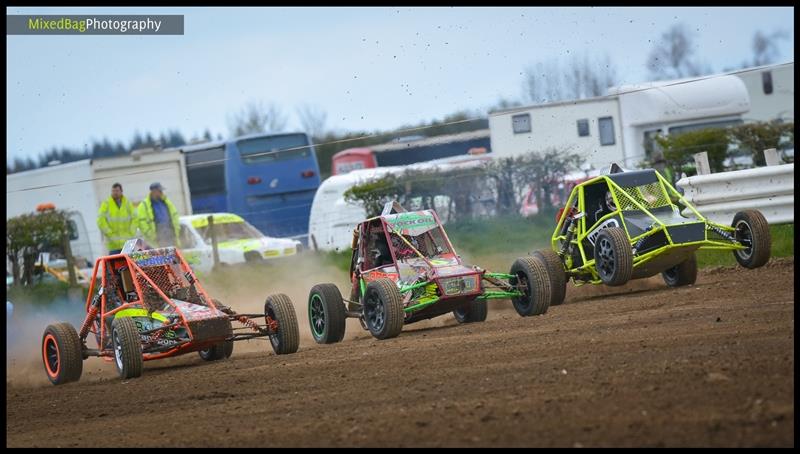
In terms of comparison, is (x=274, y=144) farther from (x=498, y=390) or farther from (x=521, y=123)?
(x=498, y=390)

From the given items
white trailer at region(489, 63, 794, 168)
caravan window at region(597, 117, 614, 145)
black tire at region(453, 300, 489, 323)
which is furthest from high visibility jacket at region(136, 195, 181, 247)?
caravan window at region(597, 117, 614, 145)

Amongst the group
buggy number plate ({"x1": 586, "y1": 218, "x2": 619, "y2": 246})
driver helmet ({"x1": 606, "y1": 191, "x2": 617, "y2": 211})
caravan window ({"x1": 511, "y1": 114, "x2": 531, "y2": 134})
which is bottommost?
buggy number plate ({"x1": 586, "y1": 218, "x2": 619, "y2": 246})

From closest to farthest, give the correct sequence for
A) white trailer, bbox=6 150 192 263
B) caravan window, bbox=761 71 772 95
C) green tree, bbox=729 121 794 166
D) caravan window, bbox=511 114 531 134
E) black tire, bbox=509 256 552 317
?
black tire, bbox=509 256 552 317 → green tree, bbox=729 121 794 166 → caravan window, bbox=511 114 531 134 → white trailer, bbox=6 150 192 263 → caravan window, bbox=761 71 772 95

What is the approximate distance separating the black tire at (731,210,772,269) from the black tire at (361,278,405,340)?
4040 mm

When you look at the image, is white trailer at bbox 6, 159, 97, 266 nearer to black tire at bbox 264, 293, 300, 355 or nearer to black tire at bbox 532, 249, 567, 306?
black tire at bbox 264, 293, 300, 355

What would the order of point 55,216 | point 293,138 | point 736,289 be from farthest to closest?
point 293,138, point 55,216, point 736,289

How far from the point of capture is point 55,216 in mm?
21438

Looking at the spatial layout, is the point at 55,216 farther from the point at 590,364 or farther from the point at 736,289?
the point at 590,364

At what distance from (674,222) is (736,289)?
1055 mm

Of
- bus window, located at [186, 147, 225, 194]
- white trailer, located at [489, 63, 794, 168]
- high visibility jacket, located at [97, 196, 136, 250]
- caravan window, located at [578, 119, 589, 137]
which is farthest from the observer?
bus window, located at [186, 147, 225, 194]

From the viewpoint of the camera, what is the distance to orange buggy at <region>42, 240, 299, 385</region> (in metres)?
11.0

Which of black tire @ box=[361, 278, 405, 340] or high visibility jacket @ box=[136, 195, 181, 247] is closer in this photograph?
black tire @ box=[361, 278, 405, 340]

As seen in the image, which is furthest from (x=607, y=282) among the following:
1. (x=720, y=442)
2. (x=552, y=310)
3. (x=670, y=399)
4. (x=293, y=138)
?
(x=293, y=138)

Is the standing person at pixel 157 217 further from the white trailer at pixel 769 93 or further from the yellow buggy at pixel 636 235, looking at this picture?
the white trailer at pixel 769 93
